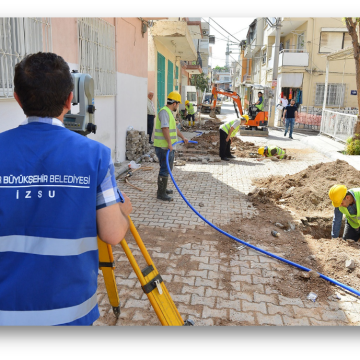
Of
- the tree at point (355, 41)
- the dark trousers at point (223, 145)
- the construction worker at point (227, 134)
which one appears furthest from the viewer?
the dark trousers at point (223, 145)

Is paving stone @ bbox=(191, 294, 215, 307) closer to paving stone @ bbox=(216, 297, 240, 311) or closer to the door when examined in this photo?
paving stone @ bbox=(216, 297, 240, 311)

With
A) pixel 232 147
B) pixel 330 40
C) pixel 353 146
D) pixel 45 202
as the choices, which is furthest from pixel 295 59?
pixel 45 202

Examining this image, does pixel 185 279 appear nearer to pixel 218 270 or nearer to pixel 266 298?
pixel 218 270

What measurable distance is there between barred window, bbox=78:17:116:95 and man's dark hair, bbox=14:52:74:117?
17.8 feet

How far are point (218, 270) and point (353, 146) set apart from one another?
28.5 feet

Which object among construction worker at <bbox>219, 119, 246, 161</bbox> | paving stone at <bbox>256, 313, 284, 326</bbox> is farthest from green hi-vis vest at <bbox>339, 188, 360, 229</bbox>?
construction worker at <bbox>219, 119, 246, 161</bbox>

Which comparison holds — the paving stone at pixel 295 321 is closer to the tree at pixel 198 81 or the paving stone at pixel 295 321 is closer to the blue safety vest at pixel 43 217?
the blue safety vest at pixel 43 217

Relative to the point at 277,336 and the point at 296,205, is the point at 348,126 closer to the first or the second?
the point at 296,205

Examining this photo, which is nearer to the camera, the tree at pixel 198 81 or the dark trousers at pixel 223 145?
the dark trousers at pixel 223 145

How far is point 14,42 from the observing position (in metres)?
4.26

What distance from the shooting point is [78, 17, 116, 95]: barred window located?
6.71 meters

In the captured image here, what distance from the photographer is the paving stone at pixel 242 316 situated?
3168 millimetres

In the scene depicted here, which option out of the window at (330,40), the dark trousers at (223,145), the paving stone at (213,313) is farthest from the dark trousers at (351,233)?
the window at (330,40)

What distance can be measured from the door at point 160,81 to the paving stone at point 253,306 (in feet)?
40.9
